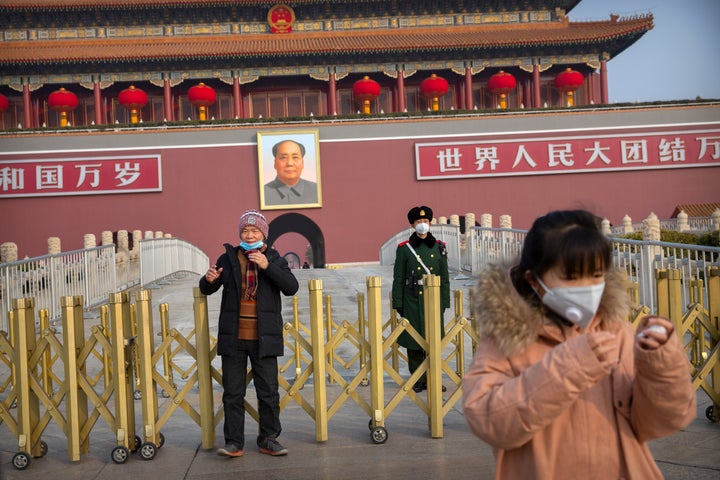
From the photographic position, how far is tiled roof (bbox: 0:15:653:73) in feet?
82.2

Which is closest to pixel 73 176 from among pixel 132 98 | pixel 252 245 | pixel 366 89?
pixel 132 98

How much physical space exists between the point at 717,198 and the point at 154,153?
17.2m

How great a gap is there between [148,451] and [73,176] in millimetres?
20063

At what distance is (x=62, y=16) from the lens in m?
26.8

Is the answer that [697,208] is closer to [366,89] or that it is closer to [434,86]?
[434,86]

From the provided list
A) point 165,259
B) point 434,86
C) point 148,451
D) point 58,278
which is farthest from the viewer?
point 434,86

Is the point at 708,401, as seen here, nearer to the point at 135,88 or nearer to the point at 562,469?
the point at 562,469

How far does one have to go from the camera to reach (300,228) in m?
27.1

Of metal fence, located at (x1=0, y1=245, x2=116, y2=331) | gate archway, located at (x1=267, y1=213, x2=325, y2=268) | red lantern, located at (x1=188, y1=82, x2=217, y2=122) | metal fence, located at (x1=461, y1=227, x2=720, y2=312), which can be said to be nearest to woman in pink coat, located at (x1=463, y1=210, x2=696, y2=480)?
metal fence, located at (x1=461, y1=227, x2=720, y2=312)

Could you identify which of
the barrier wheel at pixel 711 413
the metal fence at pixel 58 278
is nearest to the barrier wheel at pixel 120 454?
the barrier wheel at pixel 711 413

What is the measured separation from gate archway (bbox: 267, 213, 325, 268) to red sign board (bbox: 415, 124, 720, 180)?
4.02m

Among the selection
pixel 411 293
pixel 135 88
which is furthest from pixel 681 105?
pixel 411 293

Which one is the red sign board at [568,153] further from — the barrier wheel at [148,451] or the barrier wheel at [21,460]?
the barrier wheel at [21,460]

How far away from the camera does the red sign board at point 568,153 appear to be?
75.4 ft
